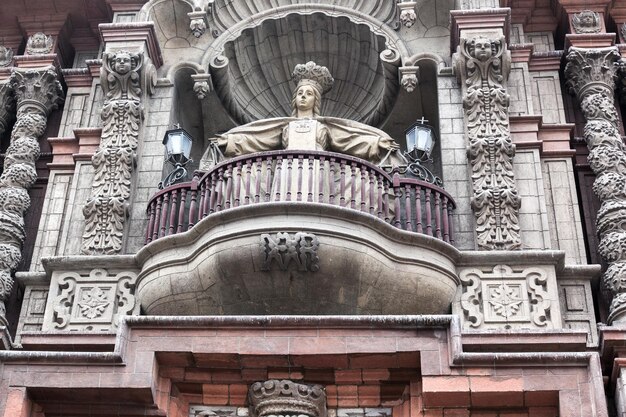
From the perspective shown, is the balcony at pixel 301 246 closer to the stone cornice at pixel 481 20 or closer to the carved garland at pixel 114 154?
the carved garland at pixel 114 154

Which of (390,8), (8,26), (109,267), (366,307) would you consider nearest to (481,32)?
(390,8)

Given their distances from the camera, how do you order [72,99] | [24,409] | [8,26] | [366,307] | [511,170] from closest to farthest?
[24,409] → [366,307] → [511,170] → [72,99] → [8,26]

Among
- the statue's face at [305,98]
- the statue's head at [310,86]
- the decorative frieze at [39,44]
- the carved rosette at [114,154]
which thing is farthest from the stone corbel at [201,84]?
the decorative frieze at [39,44]

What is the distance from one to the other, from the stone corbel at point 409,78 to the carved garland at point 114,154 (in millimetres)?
3868

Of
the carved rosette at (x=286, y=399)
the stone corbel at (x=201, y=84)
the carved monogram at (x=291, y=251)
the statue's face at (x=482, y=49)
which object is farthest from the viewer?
the stone corbel at (x=201, y=84)

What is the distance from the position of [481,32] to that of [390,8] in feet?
7.21

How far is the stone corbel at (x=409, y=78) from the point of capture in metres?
16.3

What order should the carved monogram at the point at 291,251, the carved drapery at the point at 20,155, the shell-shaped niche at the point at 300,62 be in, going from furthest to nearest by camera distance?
1. the shell-shaped niche at the point at 300,62
2. the carved drapery at the point at 20,155
3. the carved monogram at the point at 291,251

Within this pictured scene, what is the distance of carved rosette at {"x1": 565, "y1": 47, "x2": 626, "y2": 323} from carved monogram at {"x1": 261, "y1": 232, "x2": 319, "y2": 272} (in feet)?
12.1

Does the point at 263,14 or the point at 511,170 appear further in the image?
the point at 263,14

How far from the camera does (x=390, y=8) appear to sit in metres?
17.6

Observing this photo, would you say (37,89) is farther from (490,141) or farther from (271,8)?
(490,141)

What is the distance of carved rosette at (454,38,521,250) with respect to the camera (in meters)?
14.1

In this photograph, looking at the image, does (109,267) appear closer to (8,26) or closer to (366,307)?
(366,307)
